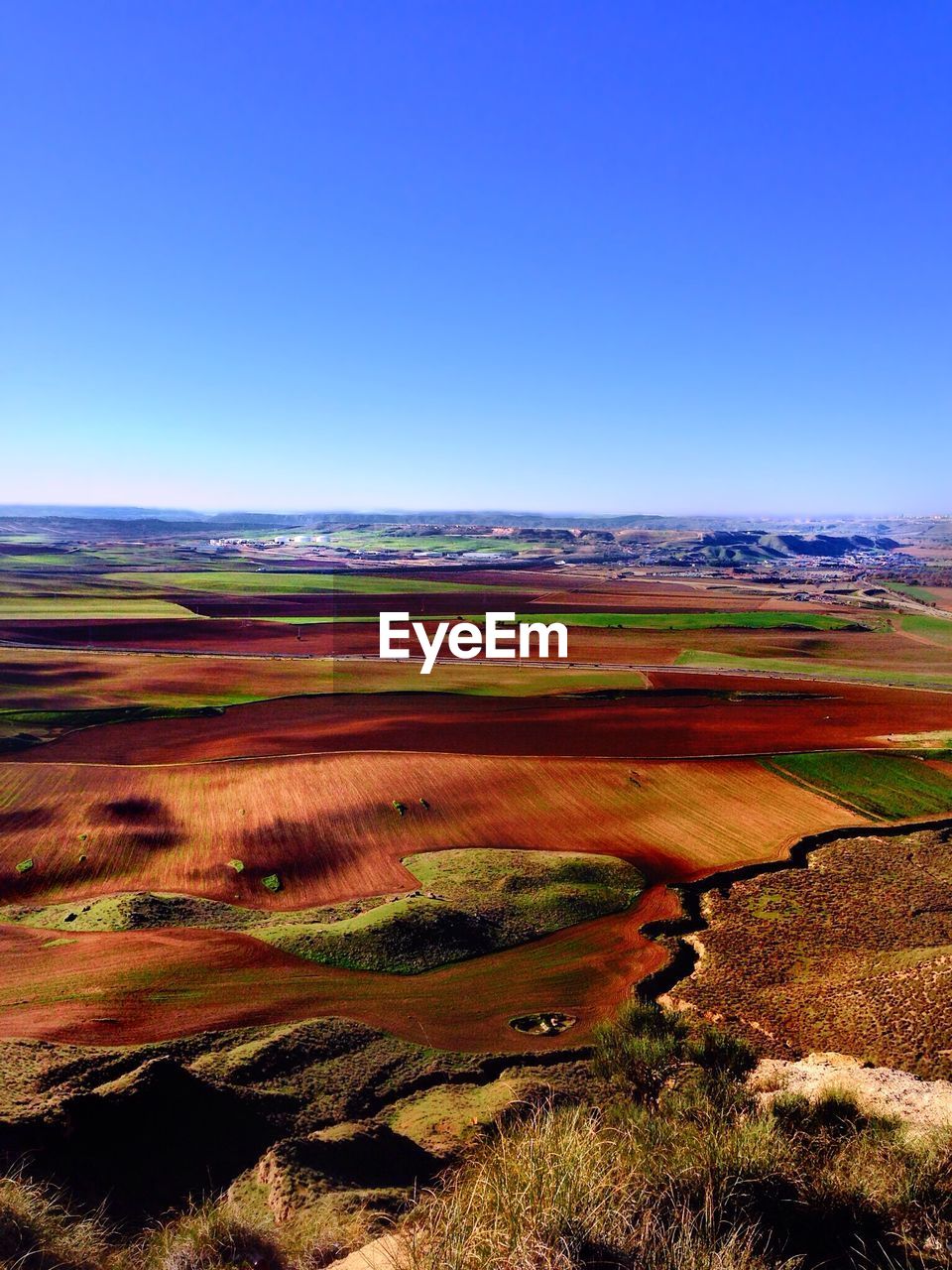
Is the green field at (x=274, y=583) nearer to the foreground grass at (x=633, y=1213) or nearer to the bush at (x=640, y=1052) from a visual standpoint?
the bush at (x=640, y=1052)

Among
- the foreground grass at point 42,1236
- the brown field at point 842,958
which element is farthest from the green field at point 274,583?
the foreground grass at point 42,1236

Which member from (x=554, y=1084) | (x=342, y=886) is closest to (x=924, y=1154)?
(x=554, y=1084)

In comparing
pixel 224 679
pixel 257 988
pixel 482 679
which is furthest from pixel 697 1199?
pixel 224 679

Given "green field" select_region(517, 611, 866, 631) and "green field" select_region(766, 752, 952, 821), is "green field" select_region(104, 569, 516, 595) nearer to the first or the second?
"green field" select_region(517, 611, 866, 631)

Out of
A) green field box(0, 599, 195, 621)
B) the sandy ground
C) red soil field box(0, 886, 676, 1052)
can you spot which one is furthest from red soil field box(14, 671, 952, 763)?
green field box(0, 599, 195, 621)

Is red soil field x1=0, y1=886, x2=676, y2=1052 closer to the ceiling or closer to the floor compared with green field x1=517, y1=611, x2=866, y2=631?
closer to the floor

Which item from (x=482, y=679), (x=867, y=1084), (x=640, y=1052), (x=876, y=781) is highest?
(x=482, y=679)

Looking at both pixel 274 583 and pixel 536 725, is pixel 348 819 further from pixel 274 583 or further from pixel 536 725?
pixel 274 583
